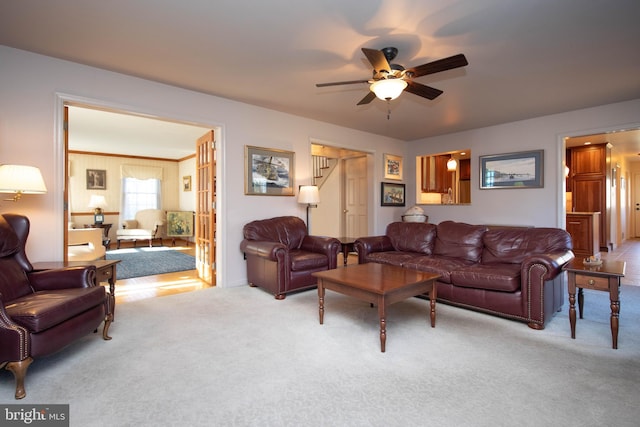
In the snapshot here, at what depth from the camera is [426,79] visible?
3.66 m

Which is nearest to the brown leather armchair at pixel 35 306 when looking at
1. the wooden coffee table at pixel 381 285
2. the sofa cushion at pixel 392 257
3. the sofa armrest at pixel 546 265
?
the wooden coffee table at pixel 381 285

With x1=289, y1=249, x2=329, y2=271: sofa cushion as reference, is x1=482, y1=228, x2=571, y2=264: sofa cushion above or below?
above

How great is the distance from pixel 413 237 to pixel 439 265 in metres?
0.99

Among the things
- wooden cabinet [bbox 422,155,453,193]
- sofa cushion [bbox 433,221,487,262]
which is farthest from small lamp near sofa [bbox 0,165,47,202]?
wooden cabinet [bbox 422,155,453,193]

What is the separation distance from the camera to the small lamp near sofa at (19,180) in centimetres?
255

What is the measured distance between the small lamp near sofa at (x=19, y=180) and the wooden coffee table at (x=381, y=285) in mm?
2584

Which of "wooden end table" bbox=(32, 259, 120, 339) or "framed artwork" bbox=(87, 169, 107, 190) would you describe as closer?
"wooden end table" bbox=(32, 259, 120, 339)

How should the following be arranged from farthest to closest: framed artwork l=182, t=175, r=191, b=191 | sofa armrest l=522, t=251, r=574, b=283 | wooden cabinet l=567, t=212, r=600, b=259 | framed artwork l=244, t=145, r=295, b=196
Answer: framed artwork l=182, t=175, r=191, b=191, wooden cabinet l=567, t=212, r=600, b=259, framed artwork l=244, t=145, r=295, b=196, sofa armrest l=522, t=251, r=574, b=283

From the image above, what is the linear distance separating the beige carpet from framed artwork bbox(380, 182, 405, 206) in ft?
12.0

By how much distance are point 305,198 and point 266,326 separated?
2.34 metres

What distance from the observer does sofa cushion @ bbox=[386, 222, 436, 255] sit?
4.36 m

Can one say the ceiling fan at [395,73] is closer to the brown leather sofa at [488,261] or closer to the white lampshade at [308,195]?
the brown leather sofa at [488,261]

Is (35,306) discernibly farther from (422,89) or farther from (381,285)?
(422,89)

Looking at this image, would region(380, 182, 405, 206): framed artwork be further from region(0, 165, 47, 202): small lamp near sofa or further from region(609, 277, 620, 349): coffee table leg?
region(0, 165, 47, 202): small lamp near sofa
